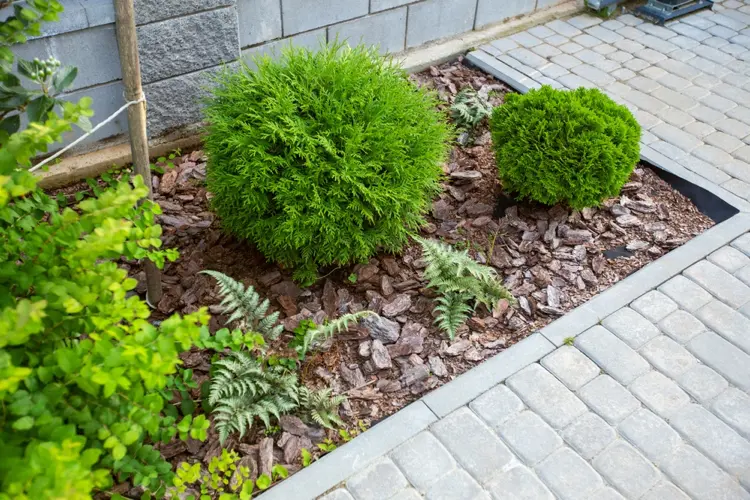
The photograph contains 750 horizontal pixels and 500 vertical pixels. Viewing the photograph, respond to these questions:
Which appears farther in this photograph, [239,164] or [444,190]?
[444,190]

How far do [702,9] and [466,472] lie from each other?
6.01 metres

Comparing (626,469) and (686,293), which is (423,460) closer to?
(626,469)

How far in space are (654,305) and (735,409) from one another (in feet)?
2.35

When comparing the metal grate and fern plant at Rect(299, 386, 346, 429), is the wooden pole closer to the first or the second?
fern plant at Rect(299, 386, 346, 429)

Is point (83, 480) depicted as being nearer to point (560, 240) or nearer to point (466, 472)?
point (466, 472)

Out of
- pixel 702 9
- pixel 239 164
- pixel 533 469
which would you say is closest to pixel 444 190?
pixel 239 164

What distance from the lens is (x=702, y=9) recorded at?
6.94 m

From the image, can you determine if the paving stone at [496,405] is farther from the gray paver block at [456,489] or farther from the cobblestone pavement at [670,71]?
the cobblestone pavement at [670,71]

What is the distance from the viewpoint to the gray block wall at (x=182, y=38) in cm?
401

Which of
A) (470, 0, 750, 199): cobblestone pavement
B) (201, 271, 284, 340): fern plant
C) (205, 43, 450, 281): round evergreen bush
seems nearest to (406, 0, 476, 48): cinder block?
(470, 0, 750, 199): cobblestone pavement

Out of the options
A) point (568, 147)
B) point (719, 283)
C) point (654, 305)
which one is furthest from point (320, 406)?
point (719, 283)

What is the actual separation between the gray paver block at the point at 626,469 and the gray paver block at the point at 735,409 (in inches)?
20.4

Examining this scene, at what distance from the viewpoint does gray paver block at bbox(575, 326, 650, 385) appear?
3439 millimetres

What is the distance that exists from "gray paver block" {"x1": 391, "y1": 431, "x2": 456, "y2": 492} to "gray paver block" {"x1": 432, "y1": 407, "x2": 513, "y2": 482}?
1.7 inches
